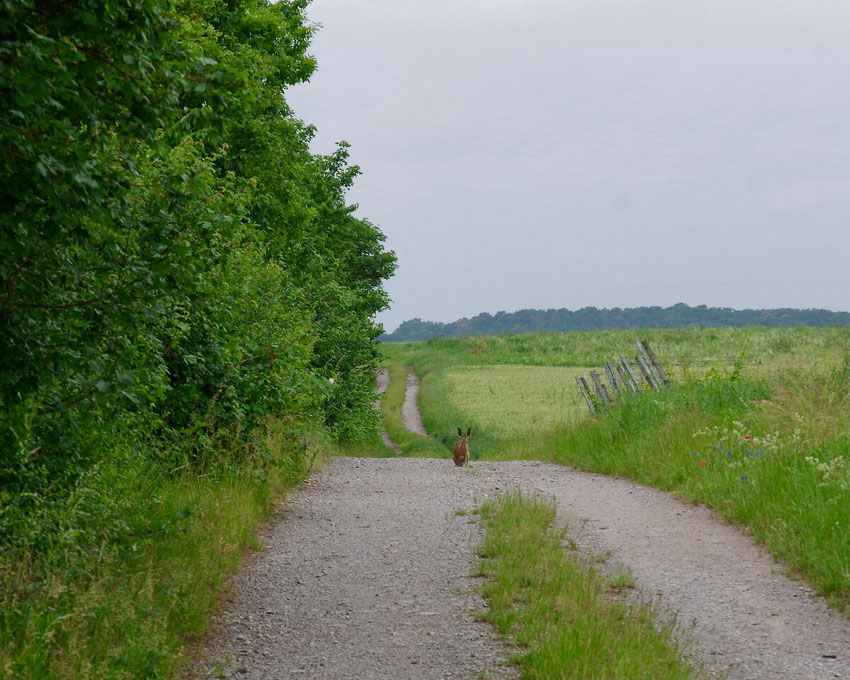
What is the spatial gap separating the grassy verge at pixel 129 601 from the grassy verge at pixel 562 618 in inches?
86.2

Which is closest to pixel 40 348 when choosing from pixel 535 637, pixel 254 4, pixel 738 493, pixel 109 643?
pixel 109 643

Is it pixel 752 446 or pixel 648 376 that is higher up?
pixel 648 376

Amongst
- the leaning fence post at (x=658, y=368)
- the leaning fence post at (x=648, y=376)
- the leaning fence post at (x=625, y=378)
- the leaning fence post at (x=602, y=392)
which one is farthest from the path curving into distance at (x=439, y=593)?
the leaning fence post at (x=602, y=392)

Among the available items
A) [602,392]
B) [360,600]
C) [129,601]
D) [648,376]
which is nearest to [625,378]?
[602,392]

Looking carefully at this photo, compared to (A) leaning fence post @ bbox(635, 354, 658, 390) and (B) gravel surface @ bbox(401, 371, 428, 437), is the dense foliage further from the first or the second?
(B) gravel surface @ bbox(401, 371, 428, 437)

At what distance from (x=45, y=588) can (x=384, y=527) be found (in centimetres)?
501

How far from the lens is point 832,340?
14.9 m

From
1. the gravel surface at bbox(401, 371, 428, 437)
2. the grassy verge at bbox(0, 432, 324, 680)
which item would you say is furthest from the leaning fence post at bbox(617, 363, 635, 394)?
the grassy verge at bbox(0, 432, 324, 680)

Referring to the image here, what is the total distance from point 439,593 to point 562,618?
1264 mm

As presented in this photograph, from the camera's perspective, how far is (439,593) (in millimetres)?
6750

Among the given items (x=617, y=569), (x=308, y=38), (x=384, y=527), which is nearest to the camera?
(x=617, y=569)

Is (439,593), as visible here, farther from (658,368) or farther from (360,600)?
(658,368)

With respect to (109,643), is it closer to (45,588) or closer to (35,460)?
(45,588)

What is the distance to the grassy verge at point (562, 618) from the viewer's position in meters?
5.02
